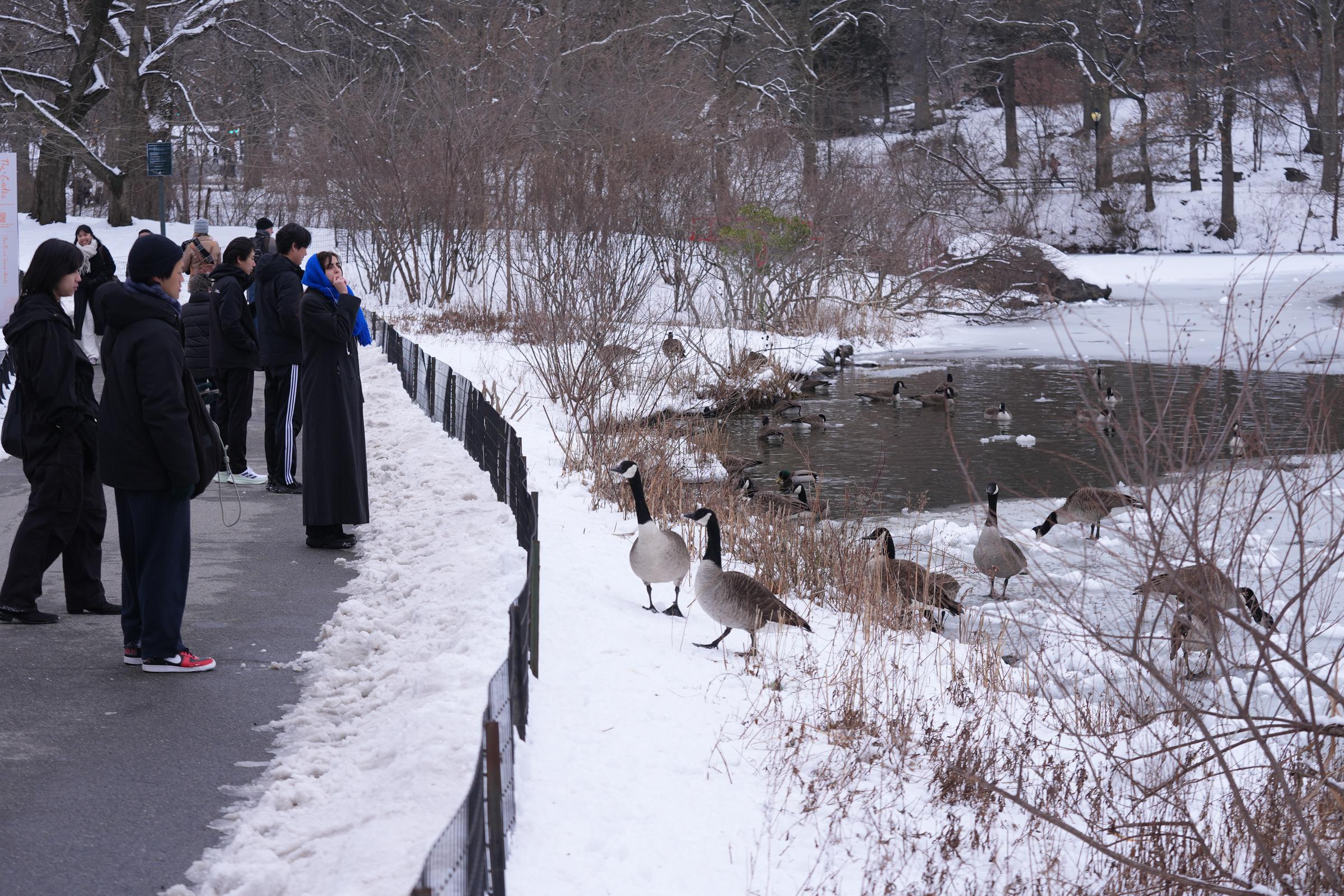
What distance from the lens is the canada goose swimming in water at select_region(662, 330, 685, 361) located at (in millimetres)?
16328

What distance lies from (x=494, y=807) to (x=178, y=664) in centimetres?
312

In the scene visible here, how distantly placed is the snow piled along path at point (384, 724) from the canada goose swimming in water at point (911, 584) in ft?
8.58

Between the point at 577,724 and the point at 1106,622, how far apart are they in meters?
4.12

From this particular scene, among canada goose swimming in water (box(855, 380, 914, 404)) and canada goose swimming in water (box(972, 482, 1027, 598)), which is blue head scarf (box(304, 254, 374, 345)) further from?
canada goose swimming in water (box(855, 380, 914, 404))

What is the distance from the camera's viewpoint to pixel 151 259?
5.67 m

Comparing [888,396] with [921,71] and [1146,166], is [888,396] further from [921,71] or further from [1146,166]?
[921,71]

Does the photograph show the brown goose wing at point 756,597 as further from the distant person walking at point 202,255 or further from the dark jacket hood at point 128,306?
the distant person walking at point 202,255

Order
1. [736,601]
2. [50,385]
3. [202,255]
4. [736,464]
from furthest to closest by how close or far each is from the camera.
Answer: [736,464] < [202,255] < [736,601] < [50,385]

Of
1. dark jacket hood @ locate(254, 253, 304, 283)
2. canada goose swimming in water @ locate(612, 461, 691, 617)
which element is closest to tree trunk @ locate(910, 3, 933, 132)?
dark jacket hood @ locate(254, 253, 304, 283)

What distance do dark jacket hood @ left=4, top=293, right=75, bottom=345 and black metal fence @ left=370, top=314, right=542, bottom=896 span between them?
8.65 feet

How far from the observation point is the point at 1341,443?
1599 cm

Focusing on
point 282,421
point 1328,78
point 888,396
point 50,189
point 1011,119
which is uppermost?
point 1011,119

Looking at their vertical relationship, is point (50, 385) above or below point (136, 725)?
above

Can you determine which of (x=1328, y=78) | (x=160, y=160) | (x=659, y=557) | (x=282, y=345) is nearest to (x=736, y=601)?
(x=659, y=557)
